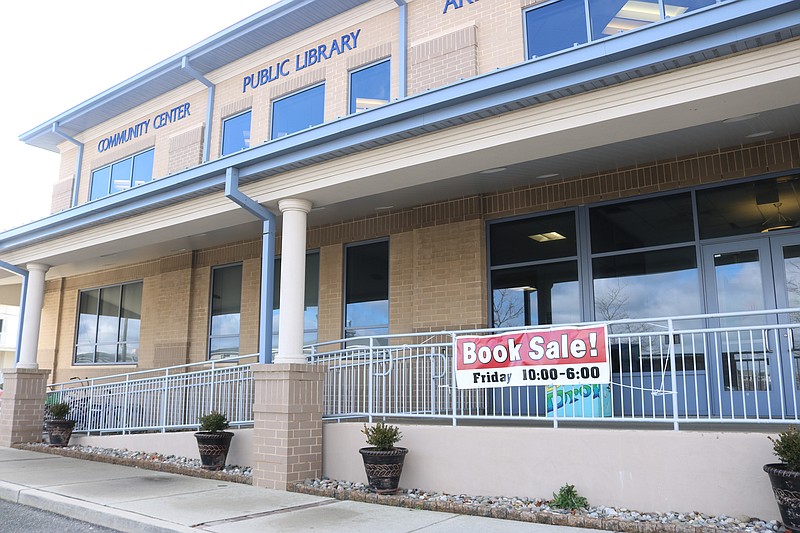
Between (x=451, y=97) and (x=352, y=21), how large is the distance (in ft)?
19.6

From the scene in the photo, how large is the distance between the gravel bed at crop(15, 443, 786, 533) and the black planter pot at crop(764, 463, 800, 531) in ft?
0.69

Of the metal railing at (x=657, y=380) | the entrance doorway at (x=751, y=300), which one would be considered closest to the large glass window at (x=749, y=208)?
the entrance doorway at (x=751, y=300)

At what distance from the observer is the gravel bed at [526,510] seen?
5.66 metres

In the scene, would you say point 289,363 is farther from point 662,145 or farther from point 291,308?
point 662,145

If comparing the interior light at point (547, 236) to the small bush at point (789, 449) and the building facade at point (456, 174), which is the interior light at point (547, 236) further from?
the small bush at point (789, 449)

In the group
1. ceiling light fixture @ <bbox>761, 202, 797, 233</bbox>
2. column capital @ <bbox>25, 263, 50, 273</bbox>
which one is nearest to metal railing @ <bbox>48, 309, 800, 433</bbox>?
ceiling light fixture @ <bbox>761, 202, 797, 233</bbox>

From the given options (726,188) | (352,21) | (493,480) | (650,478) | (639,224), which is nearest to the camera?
(650,478)

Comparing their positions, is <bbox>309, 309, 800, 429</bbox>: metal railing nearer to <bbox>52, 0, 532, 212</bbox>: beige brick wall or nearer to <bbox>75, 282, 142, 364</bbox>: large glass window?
<bbox>52, 0, 532, 212</bbox>: beige brick wall

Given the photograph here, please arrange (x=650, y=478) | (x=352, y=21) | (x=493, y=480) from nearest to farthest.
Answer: (x=650, y=478) → (x=493, y=480) → (x=352, y=21)

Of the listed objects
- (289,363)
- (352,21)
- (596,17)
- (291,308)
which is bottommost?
(289,363)

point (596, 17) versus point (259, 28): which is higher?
point (259, 28)

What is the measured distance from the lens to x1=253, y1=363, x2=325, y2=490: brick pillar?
8352 mm

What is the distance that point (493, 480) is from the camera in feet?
23.7

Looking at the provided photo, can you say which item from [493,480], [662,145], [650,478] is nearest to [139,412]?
[493,480]
